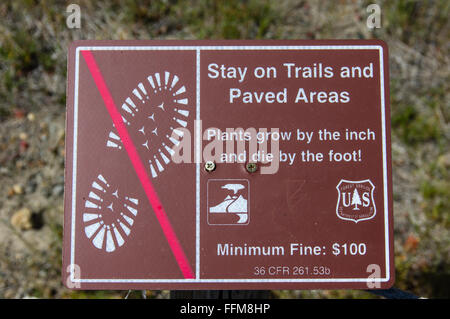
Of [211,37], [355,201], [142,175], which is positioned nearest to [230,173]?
[142,175]

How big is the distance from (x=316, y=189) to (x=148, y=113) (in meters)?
0.68

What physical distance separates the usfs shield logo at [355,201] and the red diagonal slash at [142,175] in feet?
1.97

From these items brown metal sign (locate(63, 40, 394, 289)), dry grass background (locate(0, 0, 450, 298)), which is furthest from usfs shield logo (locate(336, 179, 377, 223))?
dry grass background (locate(0, 0, 450, 298))

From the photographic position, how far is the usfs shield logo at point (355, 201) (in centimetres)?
151

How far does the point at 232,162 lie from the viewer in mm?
1522

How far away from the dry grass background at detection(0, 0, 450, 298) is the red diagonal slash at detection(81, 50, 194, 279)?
100cm

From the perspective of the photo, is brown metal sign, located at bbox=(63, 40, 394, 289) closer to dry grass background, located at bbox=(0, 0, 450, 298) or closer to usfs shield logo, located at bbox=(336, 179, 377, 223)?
usfs shield logo, located at bbox=(336, 179, 377, 223)

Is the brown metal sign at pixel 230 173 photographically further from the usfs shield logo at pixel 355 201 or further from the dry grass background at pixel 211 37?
the dry grass background at pixel 211 37

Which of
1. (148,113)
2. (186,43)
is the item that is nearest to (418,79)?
(186,43)

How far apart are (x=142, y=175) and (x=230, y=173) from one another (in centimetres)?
33

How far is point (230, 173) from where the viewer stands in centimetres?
152

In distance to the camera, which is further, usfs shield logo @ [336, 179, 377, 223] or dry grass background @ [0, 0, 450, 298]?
dry grass background @ [0, 0, 450, 298]

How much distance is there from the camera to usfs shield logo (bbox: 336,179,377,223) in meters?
1.51

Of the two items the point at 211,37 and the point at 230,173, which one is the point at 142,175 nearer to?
the point at 230,173
